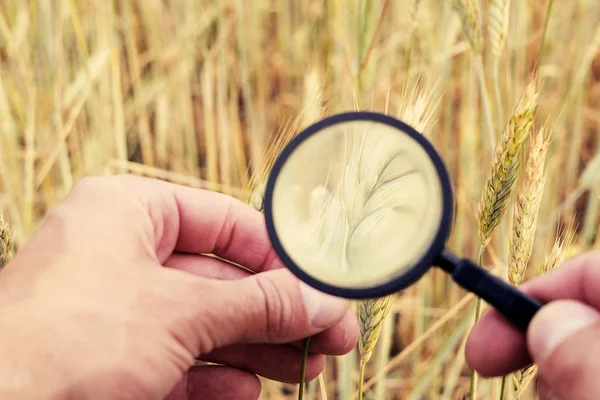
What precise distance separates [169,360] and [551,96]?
1428 millimetres

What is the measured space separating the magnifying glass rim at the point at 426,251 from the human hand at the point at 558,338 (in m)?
0.11

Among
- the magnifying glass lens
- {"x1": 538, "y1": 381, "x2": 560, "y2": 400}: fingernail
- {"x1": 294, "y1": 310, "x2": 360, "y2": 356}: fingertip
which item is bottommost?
{"x1": 294, "y1": 310, "x2": 360, "y2": 356}: fingertip

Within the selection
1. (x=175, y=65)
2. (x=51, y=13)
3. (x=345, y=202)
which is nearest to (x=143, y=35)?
(x=175, y=65)

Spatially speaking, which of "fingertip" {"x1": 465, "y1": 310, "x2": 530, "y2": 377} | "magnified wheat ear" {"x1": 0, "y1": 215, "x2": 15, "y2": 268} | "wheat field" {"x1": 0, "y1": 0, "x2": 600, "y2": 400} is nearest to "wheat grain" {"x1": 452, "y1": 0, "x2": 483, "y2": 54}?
"wheat field" {"x1": 0, "y1": 0, "x2": 600, "y2": 400}

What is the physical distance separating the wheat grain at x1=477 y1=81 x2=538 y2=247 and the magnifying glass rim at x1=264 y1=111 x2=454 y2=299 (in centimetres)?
16

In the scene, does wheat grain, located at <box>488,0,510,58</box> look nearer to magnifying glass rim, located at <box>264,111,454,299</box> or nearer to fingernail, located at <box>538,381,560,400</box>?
magnifying glass rim, located at <box>264,111,454,299</box>

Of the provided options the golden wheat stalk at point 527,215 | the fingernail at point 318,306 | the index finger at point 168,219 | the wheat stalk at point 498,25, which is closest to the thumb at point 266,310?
the fingernail at point 318,306

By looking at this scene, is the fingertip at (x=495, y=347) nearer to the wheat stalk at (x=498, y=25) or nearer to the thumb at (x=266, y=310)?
the thumb at (x=266, y=310)

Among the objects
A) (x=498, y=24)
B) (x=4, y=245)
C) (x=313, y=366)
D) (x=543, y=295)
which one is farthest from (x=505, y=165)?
(x=4, y=245)

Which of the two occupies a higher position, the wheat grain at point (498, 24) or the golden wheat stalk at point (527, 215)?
the wheat grain at point (498, 24)

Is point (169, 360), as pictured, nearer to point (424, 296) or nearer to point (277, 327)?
point (277, 327)

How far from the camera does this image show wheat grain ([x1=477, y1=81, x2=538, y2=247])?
66cm

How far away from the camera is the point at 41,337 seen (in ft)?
1.82

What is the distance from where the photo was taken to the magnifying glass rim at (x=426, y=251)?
21.2 inches
